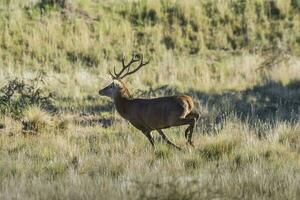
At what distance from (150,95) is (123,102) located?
14.4 feet

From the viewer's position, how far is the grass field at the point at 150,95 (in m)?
8.07

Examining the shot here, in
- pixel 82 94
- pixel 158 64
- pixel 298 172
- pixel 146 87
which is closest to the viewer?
pixel 298 172

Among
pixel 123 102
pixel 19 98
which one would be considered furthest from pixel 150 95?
pixel 123 102

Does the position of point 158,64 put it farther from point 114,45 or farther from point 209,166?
point 209,166

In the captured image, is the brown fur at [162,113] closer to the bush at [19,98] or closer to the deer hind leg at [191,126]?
the deer hind leg at [191,126]

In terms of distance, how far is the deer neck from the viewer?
11.3m

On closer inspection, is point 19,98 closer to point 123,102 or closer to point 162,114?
point 123,102

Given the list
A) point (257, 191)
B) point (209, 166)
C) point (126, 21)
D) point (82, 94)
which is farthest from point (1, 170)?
point (126, 21)

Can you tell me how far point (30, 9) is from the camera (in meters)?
20.7

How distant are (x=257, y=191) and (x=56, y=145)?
396 centimetres

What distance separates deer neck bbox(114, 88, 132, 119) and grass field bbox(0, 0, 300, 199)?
47cm

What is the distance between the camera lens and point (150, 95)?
15.8m

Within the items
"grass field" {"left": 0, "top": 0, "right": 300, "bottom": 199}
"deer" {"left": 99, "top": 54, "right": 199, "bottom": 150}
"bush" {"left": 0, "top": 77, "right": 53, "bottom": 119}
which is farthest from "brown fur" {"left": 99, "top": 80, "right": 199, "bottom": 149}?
"bush" {"left": 0, "top": 77, "right": 53, "bottom": 119}

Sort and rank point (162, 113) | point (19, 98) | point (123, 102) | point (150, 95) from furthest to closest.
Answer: point (150, 95)
point (19, 98)
point (123, 102)
point (162, 113)
